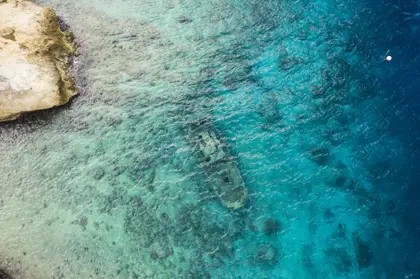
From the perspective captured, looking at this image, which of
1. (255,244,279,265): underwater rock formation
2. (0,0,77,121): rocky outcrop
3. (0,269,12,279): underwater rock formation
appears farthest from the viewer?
(0,0,77,121): rocky outcrop

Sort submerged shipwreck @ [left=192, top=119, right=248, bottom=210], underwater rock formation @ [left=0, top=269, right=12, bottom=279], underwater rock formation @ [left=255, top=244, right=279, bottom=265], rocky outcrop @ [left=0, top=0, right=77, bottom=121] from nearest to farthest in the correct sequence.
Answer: underwater rock formation @ [left=0, top=269, right=12, bottom=279] → underwater rock formation @ [left=255, top=244, right=279, bottom=265] → rocky outcrop @ [left=0, top=0, right=77, bottom=121] → submerged shipwreck @ [left=192, top=119, right=248, bottom=210]

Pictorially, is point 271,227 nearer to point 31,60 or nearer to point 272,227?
point 272,227

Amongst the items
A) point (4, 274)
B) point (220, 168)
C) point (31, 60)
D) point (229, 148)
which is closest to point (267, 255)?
point (220, 168)

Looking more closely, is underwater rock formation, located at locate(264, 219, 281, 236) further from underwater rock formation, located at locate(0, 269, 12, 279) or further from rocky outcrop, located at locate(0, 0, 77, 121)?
rocky outcrop, located at locate(0, 0, 77, 121)

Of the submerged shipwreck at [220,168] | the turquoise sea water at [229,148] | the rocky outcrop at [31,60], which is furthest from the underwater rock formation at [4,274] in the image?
the submerged shipwreck at [220,168]

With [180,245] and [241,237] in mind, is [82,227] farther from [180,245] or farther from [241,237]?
[241,237]

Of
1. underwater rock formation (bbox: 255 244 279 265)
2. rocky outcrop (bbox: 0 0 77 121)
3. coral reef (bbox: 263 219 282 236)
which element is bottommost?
underwater rock formation (bbox: 255 244 279 265)

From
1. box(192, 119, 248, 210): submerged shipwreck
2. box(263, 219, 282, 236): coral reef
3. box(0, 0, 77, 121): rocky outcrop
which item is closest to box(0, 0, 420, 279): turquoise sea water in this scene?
box(263, 219, 282, 236): coral reef
